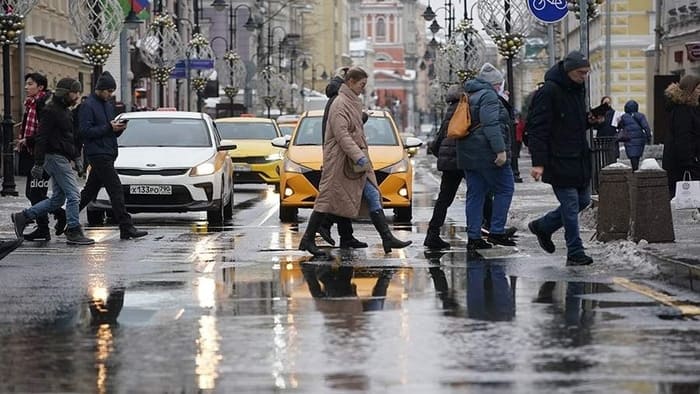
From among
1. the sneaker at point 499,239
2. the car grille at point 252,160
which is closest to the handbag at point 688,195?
the sneaker at point 499,239

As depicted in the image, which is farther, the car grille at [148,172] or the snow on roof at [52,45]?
the snow on roof at [52,45]

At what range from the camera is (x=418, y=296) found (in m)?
13.0

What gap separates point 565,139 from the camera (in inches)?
619

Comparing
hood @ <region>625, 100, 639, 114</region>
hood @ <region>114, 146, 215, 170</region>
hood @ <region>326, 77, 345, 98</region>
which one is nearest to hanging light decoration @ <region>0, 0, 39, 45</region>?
hood @ <region>114, 146, 215, 170</region>

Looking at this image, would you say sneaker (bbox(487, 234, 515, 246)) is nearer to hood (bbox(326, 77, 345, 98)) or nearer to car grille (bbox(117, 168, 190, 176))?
hood (bbox(326, 77, 345, 98))

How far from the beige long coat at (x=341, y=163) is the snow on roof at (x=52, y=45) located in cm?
3312

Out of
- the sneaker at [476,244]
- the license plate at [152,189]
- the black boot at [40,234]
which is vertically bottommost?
the black boot at [40,234]

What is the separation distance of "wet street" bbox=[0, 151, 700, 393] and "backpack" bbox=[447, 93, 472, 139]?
1.13m

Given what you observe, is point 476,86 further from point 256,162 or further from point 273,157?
point 256,162

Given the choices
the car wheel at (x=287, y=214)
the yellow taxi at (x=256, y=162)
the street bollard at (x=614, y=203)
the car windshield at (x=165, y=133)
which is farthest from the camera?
the yellow taxi at (x=256, y=162)

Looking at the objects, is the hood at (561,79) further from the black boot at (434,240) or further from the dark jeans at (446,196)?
the black boot at (434,240)

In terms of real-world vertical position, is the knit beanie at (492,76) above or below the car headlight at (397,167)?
above

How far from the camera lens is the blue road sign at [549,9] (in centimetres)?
2883

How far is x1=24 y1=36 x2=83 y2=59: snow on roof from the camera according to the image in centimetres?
5081
